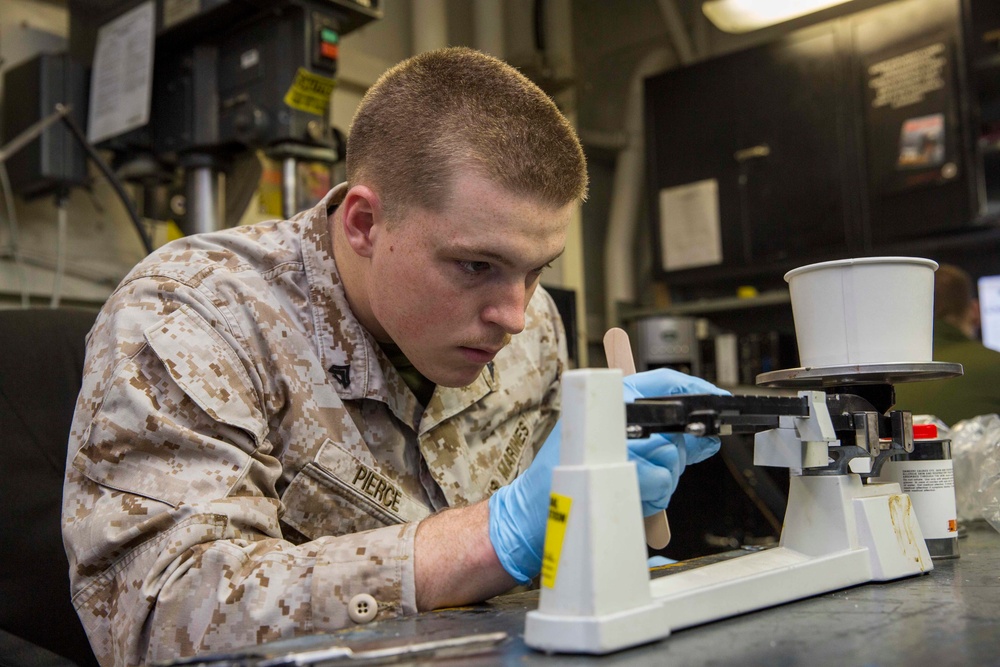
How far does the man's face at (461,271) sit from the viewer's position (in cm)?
96

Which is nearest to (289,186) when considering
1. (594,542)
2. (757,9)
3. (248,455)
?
(248,455)

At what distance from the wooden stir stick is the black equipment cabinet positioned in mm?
2690

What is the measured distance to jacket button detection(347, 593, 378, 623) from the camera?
2.58 feet

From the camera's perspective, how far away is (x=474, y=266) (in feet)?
3.26

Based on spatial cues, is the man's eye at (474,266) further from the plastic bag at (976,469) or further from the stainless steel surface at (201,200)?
the stainless steel surface at (201,200)

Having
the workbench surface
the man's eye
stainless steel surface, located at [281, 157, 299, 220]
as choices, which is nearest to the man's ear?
the man's eye

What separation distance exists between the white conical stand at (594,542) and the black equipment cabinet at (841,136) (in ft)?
9.49

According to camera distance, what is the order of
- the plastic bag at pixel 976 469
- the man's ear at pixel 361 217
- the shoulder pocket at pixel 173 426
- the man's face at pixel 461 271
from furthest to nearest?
the plastic bag at pixel 976 469 → the man's ear at pixel 361 217 → the man's face at pixel 461 271 → the shoulder pocket at pixel 173 426

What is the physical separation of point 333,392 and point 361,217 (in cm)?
23

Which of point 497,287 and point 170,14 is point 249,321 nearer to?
point 497,287

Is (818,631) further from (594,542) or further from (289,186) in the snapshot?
(289,186)

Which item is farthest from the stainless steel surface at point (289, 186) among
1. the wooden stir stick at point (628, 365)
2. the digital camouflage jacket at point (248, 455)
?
the wooden stir stick at point (628, 365)

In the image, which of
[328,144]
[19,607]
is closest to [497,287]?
[19,607]

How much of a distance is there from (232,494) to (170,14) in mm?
1401
